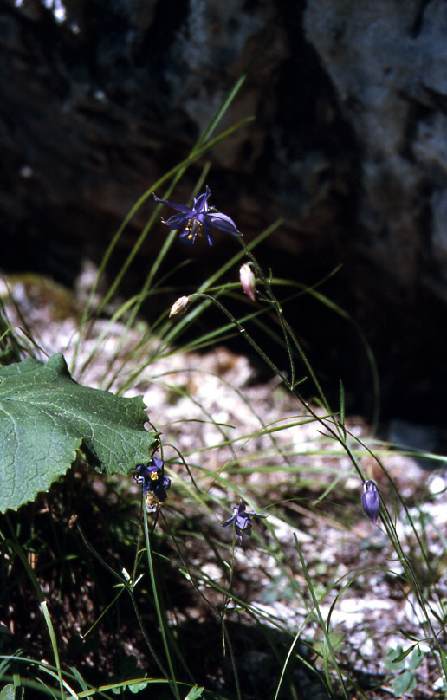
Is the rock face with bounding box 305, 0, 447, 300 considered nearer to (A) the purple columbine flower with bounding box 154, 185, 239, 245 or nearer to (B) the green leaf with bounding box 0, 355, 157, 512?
(A) the purple columbine flower with bounding box 154, 185, 239, 245

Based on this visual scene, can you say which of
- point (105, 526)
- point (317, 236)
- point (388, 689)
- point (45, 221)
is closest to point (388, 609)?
point (388, 689)

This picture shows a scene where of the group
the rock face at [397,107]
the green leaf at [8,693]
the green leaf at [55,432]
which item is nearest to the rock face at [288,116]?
the rock face at [397,107]

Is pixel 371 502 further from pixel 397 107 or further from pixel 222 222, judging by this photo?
pixel 397 107

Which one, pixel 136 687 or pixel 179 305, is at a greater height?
pixel 179 305

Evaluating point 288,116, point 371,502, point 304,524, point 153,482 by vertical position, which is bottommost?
point 304,524

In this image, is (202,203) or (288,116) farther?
(288,116)

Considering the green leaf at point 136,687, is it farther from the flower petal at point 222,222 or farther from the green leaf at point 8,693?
the flower petal at point 222,222

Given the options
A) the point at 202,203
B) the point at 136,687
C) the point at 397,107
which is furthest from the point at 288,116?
the point at 136,687
